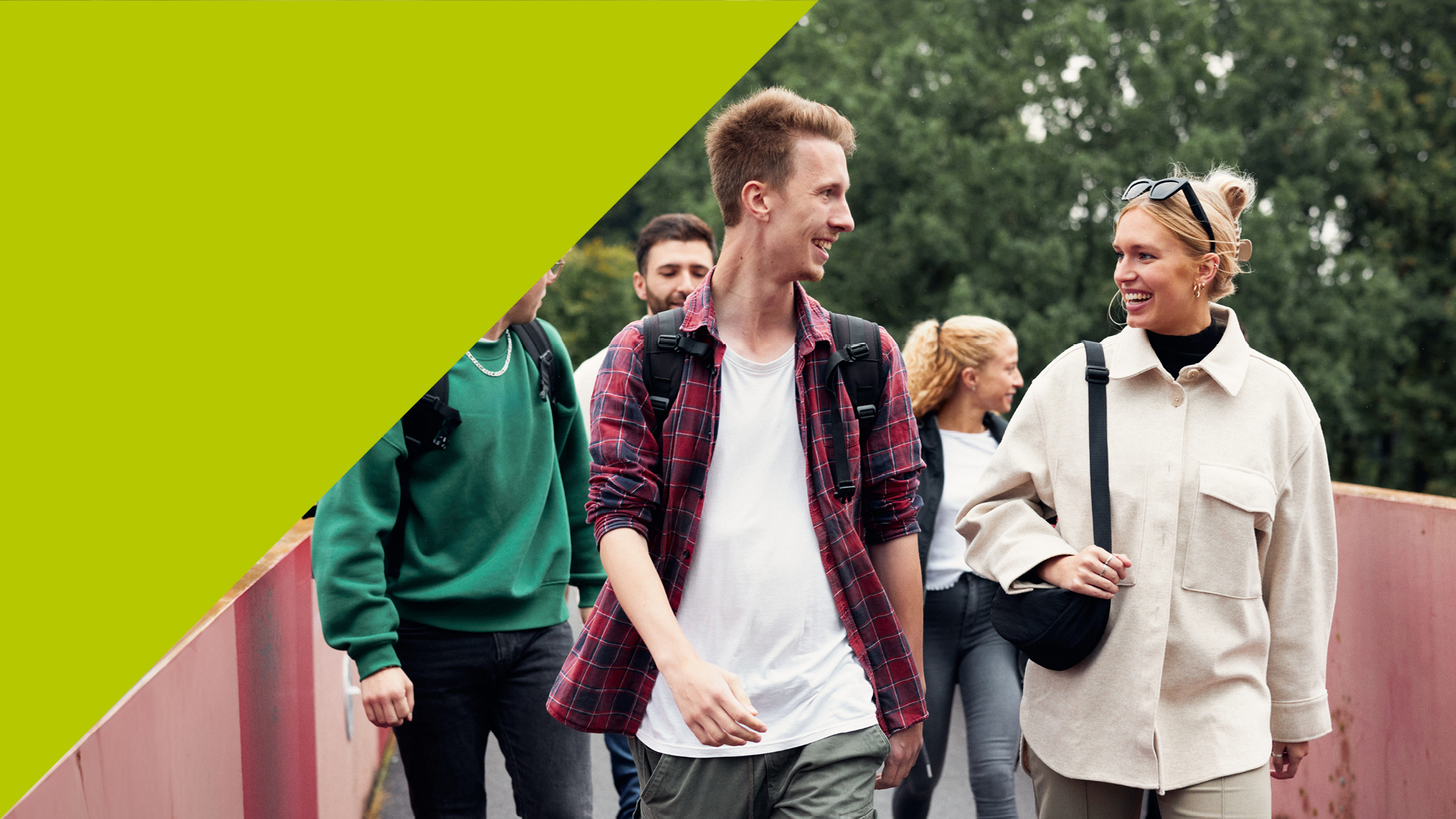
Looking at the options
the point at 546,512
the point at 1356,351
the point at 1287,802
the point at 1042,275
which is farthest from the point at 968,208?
the point at 546,512

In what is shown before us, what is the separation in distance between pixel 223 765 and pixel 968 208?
25.4m

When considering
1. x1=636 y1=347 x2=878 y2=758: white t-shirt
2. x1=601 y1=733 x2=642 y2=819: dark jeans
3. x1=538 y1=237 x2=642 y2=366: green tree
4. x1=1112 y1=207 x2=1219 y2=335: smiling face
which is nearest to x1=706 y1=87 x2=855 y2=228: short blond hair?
x1=636 y1=347 x2=878 y2=758: white t-shirt

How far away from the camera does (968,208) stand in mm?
27203

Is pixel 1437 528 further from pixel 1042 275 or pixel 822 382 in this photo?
pixel 1042 275

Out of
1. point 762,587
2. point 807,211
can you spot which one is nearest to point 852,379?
point 807,211

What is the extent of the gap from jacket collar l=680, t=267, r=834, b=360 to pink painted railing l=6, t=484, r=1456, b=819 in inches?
47.2

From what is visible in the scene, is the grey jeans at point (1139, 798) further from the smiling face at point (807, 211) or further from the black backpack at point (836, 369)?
the smiling face at point (807, 211)

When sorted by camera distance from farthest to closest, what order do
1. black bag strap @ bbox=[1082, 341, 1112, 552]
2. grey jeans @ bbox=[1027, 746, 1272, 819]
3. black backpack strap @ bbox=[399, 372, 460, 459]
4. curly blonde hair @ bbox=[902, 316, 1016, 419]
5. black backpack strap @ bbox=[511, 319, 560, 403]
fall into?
curly blonde hair @ bbox=[902, 316, 1016, 419]
black backpack strap @ bbox=[511, 319, 560, 403]
black backpack strap @ bbox=[399, 372, 460, 459]
black bag strap @ bbox=[1082, 341, 1112, 552]
grey jeans @ bbox=[1027, 746, 1272, 819]

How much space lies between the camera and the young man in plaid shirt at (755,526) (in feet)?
8.36

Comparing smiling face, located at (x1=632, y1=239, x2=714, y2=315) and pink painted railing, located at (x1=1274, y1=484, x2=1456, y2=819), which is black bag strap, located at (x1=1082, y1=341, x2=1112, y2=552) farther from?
smiling face, located at (x1=632, y1=239, x2=714, y2=315)

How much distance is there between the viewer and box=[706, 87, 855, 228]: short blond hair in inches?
102

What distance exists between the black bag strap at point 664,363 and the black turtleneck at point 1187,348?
1188mm

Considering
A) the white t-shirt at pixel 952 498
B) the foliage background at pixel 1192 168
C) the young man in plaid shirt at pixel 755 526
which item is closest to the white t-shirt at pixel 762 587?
the young man in plaid shirt at pixel 755 526

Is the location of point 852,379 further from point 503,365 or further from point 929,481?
point 929,481
